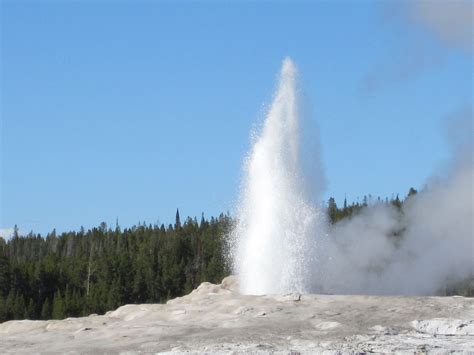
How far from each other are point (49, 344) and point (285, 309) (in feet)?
23.9

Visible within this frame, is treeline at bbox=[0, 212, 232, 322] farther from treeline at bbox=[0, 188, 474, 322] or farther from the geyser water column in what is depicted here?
the geyser water column

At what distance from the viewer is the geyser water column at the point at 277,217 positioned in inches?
1358

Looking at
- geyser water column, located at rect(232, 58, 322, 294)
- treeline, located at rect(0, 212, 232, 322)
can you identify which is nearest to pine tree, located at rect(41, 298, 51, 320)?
treeline, located at rect(0, 212, 232, 322)

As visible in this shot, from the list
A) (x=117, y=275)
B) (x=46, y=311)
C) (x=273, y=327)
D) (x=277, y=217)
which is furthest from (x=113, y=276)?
(x=273, y=327)

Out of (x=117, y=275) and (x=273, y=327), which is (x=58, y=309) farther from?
(x=273, y=327)

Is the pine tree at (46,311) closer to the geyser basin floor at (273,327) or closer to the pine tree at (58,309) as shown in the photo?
the pine tree at (58,309)

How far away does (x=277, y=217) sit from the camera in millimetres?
35250

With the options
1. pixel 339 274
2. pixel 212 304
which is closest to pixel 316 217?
pixel 212 304

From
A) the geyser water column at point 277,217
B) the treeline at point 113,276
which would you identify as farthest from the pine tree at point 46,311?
the geyser water column at point 277,217

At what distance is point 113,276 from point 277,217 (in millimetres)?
62122

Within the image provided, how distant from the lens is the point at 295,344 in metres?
24.9

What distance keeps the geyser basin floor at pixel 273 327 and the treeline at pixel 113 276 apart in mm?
51156

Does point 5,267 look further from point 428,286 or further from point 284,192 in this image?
point 284,192

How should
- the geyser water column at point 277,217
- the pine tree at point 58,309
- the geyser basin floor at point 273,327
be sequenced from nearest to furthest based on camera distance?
the geyser basin floor at point 273,327
the geyser water column at point 277,217
the pine tree at point 58,309
